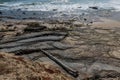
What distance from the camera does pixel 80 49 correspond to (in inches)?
344

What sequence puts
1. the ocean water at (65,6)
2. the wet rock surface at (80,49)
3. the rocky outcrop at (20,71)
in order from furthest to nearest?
the ocean water at (65,6)
the wet rock surface at (80,49)
the rocky outcrop at (20,71)

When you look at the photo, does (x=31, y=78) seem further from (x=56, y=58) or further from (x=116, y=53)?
(x=116, y=53)

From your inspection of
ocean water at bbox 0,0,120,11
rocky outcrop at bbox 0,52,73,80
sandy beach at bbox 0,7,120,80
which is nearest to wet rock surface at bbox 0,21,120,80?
sandy beach at bbox 0,7,120,80

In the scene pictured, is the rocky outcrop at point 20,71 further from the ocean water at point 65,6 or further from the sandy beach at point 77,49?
the ocean water at point 65,6

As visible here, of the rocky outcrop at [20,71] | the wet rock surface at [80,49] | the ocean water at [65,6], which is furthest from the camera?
the ocean water at [65,6]

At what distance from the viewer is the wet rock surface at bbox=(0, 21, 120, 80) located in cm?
673

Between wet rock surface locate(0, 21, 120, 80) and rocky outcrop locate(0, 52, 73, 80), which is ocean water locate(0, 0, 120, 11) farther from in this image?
rocky outcrop locate(0, 52, 73, 80)

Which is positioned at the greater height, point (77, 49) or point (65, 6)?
point (77, 49)

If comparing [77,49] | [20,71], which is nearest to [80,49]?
[77,49]

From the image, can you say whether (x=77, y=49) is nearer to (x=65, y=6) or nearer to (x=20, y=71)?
(x=20, y=71)

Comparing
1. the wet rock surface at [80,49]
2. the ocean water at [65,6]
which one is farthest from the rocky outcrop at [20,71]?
the ocean water at [65,6]

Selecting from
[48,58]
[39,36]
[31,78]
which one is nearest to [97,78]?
[48,58]

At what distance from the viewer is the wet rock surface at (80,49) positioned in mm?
6730

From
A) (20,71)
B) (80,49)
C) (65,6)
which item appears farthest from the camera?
(65,6)
